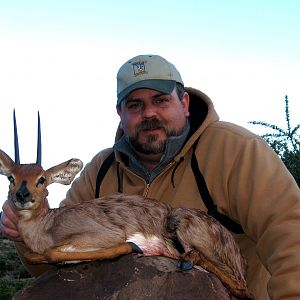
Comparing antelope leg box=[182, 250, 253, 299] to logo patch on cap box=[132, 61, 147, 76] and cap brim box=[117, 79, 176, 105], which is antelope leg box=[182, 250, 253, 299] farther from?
logo patch on cap box=[132, 61, 147, 76]

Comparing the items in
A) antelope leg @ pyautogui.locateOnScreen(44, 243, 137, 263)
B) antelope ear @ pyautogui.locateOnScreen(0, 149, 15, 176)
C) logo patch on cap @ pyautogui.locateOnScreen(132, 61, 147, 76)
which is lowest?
antelope leg @ pyautogui.locateOnScreen(44, 243, 137, 263)

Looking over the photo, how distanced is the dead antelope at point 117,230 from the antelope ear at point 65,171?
27 cm

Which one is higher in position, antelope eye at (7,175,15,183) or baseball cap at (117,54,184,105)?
baseball cap at (117,54,184,105)

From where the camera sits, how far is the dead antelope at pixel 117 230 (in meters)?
6.18

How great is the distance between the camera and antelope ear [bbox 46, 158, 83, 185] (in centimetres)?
726

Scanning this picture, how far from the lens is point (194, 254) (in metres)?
6.13

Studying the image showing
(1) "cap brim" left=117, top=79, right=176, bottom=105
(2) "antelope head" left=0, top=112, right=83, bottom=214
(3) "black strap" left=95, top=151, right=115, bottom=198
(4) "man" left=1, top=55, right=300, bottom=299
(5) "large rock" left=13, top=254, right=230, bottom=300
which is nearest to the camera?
Result: (5) "large rock" left=13, top=254, right=230, bottom=300

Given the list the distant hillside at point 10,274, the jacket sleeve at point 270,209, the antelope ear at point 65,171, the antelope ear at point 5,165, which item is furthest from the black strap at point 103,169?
the distant hillside at point 10,274

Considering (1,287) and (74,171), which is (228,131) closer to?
(74,171)

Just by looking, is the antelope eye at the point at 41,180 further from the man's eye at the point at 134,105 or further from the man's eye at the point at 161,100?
the man's eye at the point at 161,100

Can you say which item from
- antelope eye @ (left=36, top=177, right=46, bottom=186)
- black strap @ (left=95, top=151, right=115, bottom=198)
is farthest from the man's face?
antelope eye @ (left=36, top=177, right=46, bottom=186)

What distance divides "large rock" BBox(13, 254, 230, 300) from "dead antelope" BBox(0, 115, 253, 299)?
121 mm

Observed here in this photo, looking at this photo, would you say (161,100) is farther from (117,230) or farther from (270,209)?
(117,230)

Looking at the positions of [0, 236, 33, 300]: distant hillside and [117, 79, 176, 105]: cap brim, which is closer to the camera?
[117, 79, 176, 105]: cap brim
